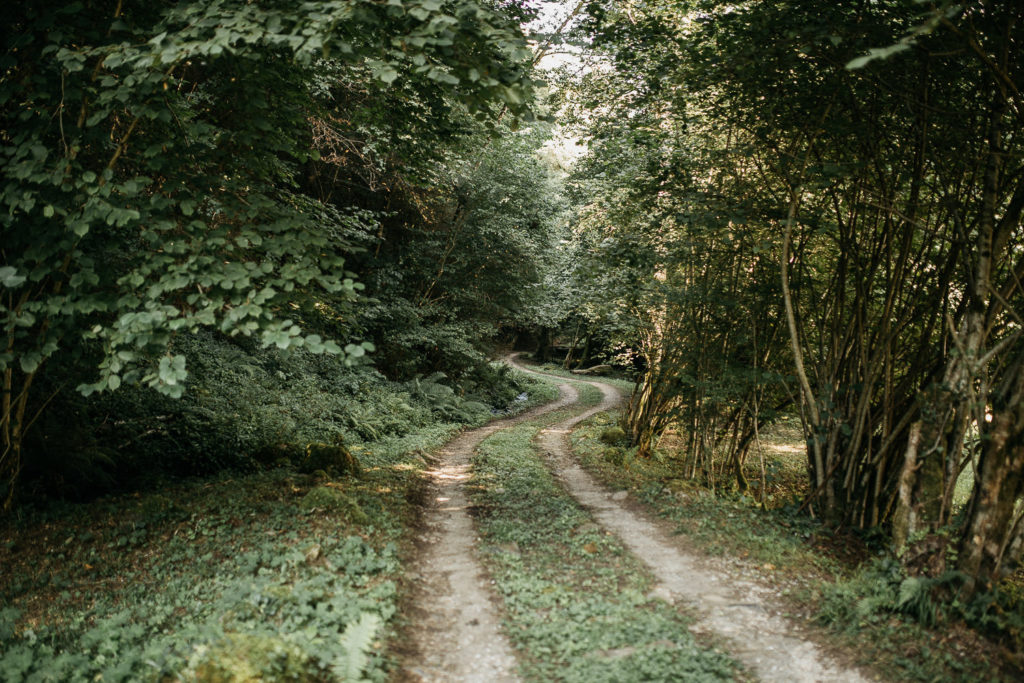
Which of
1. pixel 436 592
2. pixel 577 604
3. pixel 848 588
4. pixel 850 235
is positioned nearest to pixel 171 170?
pixel 436 592

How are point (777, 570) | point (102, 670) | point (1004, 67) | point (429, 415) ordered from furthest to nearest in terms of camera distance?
point (429, 415) → point (777, 570) → point (1004, 67) → point (102, 670)

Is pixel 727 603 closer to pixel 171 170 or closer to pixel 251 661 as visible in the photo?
pixel 251 661

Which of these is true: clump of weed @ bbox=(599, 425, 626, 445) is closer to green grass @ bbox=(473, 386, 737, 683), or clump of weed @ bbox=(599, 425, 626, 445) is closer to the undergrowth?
the undergrowth

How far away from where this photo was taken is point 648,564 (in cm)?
591

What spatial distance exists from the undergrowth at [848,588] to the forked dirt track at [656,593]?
1.05 feet

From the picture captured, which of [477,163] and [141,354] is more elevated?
[477,163]

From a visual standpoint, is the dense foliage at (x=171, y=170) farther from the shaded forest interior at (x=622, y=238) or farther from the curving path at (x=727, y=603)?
the curving path at (x=727, y=603)

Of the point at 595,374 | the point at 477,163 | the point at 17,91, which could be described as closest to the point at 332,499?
the point at 17,91

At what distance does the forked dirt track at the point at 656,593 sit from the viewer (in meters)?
4.04

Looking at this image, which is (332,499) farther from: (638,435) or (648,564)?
(638,435)

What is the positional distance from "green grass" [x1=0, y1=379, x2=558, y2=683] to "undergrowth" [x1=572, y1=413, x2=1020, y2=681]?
3.56 meters

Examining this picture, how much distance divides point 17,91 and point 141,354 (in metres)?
2.47

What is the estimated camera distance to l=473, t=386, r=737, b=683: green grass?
3979 mm

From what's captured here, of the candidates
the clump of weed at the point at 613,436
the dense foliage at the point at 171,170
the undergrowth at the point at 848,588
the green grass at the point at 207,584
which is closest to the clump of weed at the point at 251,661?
the green grass at the point at 207,584
